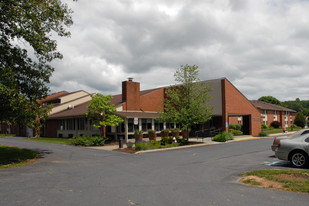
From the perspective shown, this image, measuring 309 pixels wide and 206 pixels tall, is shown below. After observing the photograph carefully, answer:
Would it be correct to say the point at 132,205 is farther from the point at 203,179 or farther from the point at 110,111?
the point at 110,111

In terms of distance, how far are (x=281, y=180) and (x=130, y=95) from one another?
23839 millimetres

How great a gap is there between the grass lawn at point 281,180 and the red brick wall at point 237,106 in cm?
2312

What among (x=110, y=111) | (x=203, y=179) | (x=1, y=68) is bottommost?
(x=203, y=179)

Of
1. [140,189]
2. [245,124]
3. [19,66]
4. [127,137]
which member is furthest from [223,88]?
[140,189]

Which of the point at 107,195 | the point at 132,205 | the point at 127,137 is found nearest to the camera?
the point at 132,205

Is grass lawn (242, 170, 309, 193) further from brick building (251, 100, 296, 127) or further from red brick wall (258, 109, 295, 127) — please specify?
red brick wall (258, 109, 295, 127)

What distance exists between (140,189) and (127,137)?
727 inches

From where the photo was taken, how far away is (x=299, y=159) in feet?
33.6

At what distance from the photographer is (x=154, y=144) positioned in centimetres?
2114

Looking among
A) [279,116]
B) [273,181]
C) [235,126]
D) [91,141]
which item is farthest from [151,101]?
[279,116]

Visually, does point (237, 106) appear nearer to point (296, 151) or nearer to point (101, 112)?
point (101, 112)

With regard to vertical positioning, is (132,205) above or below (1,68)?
below

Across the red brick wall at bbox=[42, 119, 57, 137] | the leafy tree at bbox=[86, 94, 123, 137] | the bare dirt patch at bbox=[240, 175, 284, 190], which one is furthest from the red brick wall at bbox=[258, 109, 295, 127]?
the bare dirt patch at bbox=[240, 175, 284, 190]

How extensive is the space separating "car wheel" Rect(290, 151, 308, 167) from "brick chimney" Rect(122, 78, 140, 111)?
21.6 metres
